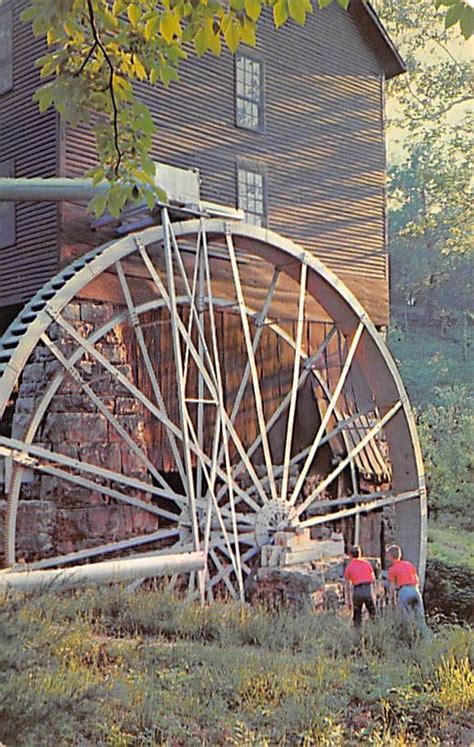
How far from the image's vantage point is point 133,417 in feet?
37.4

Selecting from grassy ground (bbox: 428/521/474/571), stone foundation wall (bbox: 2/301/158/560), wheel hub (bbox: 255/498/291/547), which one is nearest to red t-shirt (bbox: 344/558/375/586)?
wheel hub (bbox: 255/498/291/547)

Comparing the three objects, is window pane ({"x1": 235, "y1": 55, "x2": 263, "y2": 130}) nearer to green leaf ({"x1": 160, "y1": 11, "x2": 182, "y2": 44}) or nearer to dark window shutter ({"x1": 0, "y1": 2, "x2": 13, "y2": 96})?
dark window shutter ({"x1": 0, "y1": 2, "x2": 13, "y2": 96})

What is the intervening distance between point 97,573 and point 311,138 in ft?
30.5

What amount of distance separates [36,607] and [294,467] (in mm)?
7975

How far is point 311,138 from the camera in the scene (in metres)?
14.8

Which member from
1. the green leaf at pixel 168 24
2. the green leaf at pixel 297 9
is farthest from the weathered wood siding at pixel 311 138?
the green leaf at pixel 297 9

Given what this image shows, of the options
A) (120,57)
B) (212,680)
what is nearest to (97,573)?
(212,680)

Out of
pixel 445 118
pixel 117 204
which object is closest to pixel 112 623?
pixel 117 204

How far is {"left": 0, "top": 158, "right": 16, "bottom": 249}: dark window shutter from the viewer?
1195cm

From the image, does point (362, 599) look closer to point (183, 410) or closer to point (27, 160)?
point (183, 410)

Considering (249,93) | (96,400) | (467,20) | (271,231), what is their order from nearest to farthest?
(467,20), (96,400), (271,231), (249,93)

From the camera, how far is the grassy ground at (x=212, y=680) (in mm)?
4441

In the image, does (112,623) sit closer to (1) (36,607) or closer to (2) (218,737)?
(1) (36,607)

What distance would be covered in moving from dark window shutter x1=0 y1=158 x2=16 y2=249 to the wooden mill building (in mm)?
33
